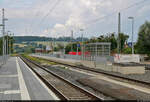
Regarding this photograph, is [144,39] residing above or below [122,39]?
below

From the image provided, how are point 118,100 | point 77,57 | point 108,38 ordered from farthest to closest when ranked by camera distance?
point 108,38 < point 77,57 < point 118,100

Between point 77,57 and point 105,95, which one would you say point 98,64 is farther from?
point 105,95

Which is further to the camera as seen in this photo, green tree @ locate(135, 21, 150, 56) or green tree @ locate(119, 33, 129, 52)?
green tree @ locate(119, 33, 129, 52)

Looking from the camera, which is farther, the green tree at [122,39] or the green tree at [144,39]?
the green tree at [122,39]

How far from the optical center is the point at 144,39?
5447cm

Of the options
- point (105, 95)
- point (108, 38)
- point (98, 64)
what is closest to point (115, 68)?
point (98, 64)

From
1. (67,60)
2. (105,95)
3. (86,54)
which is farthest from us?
(67,60)

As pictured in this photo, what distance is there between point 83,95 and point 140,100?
2743 mm

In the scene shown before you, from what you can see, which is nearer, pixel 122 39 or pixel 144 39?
pixel 144 39

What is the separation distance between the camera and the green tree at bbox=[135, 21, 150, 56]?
177ft

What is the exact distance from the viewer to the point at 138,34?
56.9m

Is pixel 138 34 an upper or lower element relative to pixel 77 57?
upper

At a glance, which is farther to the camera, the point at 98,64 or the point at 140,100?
the point at 98,64

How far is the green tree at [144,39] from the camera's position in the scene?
53.9 m
